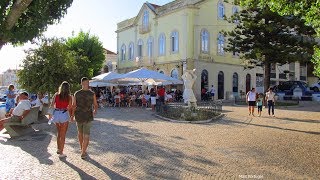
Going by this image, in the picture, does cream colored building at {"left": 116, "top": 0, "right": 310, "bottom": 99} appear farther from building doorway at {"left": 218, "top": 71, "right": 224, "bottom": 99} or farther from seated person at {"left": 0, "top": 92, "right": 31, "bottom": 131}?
seated person at {"left": 0, "top": 92, "right": 31, "bottom": 131}

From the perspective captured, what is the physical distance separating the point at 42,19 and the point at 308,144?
7693 millimetres

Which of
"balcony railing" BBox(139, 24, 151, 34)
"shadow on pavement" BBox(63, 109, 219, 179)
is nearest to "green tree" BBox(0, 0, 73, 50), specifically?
"shadow on pavement" BBox(63, 109, 219, 179)

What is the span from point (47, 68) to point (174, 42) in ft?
68.1

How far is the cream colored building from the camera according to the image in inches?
1490

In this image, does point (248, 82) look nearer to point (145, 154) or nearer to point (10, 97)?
point (10, 97)

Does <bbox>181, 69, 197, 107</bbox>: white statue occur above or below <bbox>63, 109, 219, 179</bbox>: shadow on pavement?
above

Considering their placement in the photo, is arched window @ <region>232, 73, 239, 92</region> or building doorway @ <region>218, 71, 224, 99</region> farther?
arched window @ <region>232, 73, 239, 92</region>

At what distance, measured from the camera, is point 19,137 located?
38.5 ft

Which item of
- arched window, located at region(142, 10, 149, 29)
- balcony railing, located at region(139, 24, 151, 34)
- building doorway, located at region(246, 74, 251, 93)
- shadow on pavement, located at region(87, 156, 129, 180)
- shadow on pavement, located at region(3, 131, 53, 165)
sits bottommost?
shadow on pavement, located at region(87, 156, 129, 180)

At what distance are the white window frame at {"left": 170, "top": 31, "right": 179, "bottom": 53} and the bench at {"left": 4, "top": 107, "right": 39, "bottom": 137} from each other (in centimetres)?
2721

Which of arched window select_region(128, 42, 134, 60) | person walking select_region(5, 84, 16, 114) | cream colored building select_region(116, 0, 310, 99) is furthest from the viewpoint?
arched window select_region(128, 42, 134, 60)

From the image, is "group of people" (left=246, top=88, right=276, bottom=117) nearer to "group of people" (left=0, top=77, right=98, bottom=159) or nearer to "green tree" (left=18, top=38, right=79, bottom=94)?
"green tree" (left=18, top=38, right=79, bottom=94)

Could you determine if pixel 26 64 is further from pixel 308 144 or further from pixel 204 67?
pixel 204 67

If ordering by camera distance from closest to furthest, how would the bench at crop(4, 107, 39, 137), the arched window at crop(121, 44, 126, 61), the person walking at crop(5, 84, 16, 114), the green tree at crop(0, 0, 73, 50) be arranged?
the green tree at crop(0, 0, 73, 50) < the bench at crop(4, 107, 39, 137) < the person walking at crop(5, 84, 16, 114) < the arched window at crop(121, 44, 126, 61)
